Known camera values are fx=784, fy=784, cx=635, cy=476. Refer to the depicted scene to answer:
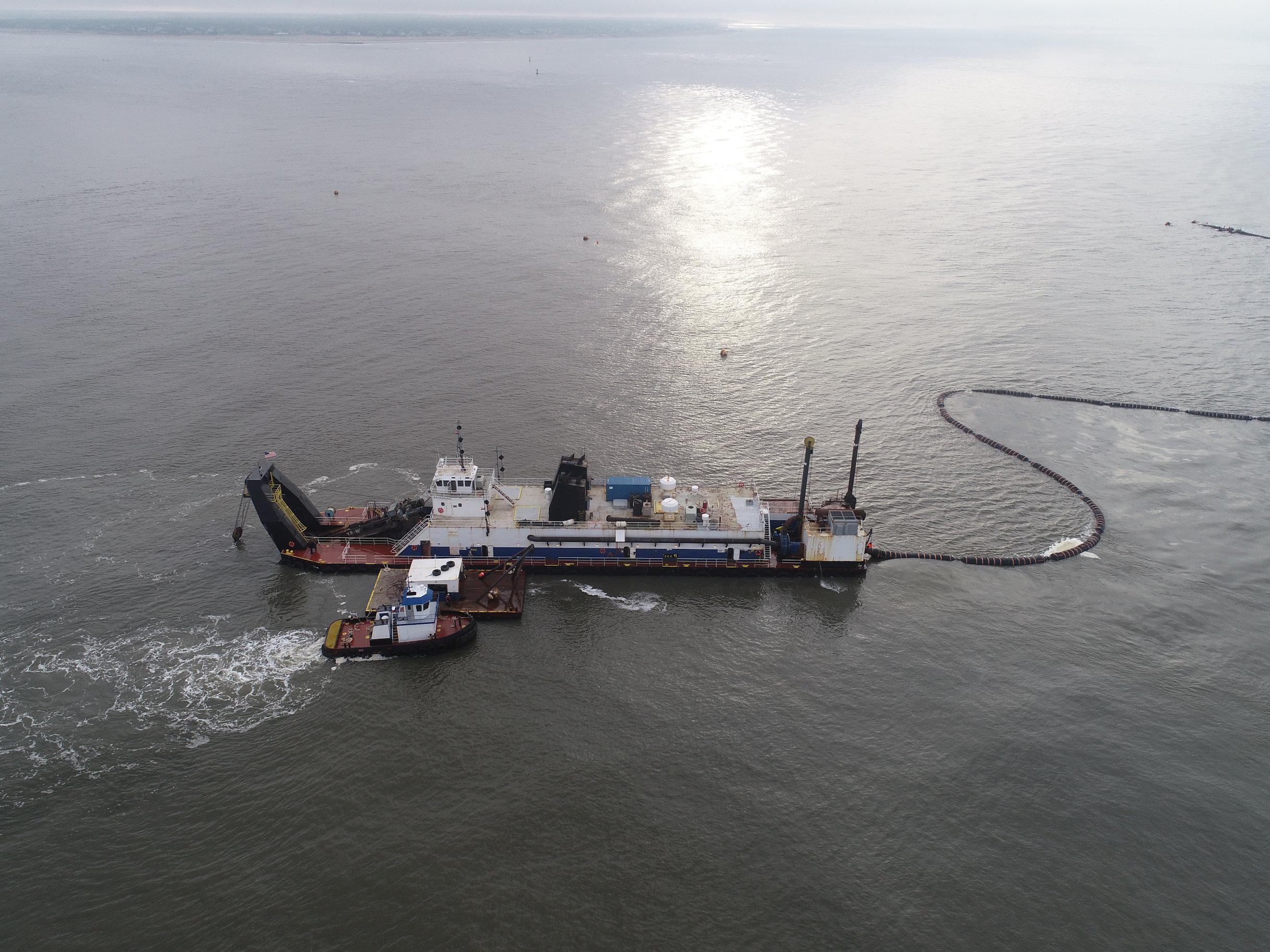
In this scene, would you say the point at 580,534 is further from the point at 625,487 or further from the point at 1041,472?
the point at 1041,472

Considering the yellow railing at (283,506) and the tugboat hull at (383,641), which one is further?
the yellow railing at (283,506)

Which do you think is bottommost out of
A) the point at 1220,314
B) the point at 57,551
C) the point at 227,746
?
the point at 227,746

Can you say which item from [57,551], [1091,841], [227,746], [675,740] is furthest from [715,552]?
[57,551]

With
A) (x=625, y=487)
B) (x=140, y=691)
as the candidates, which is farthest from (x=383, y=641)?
(x=625, y=487)

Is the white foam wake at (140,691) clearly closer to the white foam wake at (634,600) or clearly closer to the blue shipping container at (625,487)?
the white foam wake at (634,600)

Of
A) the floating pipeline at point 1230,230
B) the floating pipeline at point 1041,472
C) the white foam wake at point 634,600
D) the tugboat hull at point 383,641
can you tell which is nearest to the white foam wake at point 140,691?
the tugboat hull at point 383,641

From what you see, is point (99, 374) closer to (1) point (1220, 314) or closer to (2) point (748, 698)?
(2) point (748, 698)

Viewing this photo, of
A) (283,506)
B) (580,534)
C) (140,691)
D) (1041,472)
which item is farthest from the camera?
(1041,472)
